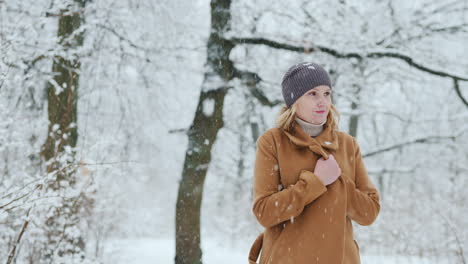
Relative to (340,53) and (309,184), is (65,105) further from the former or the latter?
(309,184)

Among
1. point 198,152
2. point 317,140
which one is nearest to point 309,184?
point 317,140

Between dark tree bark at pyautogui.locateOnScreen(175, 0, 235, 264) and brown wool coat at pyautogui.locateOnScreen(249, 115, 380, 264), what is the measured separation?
332 cm

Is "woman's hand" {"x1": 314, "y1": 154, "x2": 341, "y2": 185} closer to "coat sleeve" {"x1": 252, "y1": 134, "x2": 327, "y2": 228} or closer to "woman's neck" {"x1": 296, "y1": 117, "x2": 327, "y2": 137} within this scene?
"coat sleeve" {"x1": 252, "y1": 134, "x2": 327, "y2": 228}

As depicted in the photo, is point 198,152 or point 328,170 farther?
point 198,152

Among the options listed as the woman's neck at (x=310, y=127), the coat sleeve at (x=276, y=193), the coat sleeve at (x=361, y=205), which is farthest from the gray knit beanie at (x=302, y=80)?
the coat sleeve at (x=361, y=205)

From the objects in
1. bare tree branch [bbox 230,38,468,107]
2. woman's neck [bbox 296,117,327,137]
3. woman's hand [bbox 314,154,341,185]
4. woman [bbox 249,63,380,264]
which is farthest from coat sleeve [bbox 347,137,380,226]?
bare tree branch [bbox 230,38,468,107]

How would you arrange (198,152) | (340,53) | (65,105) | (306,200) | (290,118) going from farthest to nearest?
(198,152)
(65,105)
(340,53)
(290,118)
(306,200)

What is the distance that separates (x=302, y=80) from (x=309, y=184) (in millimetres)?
518

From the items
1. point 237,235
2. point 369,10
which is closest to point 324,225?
point 369,10

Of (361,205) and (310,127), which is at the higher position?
(310,127)

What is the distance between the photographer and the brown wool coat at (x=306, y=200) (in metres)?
1.47

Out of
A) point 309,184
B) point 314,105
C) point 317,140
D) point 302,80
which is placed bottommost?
point 309,184

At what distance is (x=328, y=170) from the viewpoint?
1.52 metres

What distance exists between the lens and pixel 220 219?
1406 cm
